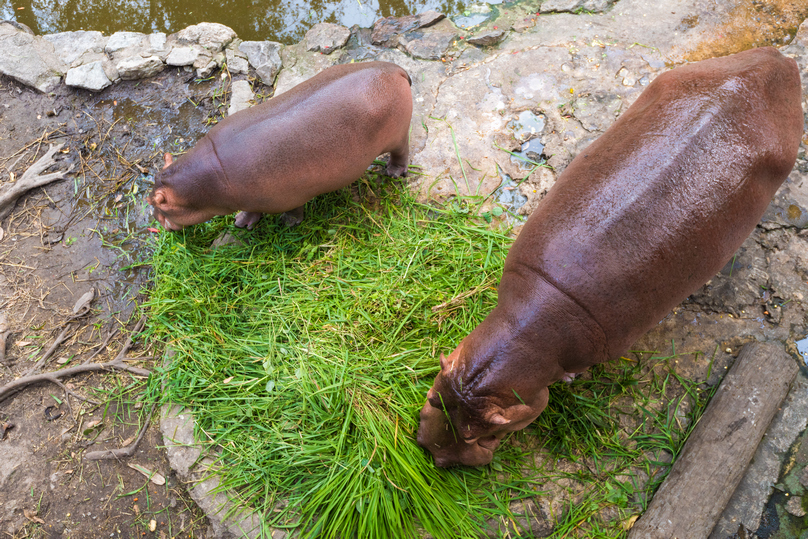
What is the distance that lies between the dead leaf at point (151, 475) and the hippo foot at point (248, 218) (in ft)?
6.17

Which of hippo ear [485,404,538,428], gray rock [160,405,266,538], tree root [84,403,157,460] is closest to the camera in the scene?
hippo ear [485,404,538,428]

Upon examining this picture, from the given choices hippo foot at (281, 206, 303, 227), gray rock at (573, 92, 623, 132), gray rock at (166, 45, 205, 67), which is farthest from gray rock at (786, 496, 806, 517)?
gray rock at (166, 45, 205, 67)

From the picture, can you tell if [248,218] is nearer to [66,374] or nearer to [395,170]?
[395,170]

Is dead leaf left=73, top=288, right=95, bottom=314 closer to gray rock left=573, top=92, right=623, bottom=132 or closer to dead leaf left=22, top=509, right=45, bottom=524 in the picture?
dead leaf left=22, top=509, right=45, bottom=524

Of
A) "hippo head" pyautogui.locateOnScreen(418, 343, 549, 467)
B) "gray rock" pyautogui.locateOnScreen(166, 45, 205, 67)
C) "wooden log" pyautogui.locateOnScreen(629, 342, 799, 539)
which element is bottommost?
"wooden log" pyautogui.locateOnScreen(629, 342, 799, 539)

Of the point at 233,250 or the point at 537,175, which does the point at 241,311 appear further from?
the point at 537,175

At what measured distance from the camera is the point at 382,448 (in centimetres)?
290

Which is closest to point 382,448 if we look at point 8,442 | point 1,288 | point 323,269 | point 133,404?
point 323,269

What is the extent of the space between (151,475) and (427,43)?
14.3 ft

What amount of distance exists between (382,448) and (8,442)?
2743 mm

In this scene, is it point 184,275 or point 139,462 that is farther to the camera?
point 184,275

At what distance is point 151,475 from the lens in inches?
126

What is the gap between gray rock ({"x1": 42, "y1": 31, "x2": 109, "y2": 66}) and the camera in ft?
16.2

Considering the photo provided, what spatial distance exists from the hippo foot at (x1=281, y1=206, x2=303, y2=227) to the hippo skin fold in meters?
1.86
